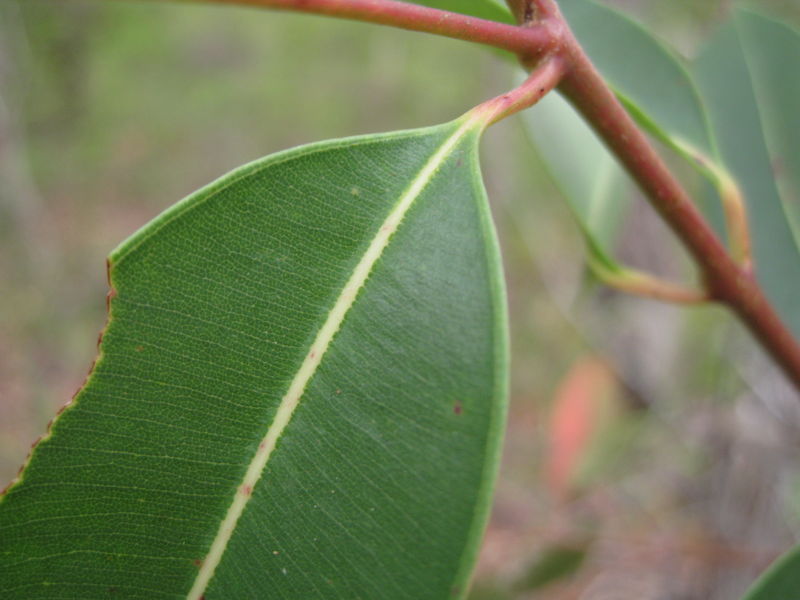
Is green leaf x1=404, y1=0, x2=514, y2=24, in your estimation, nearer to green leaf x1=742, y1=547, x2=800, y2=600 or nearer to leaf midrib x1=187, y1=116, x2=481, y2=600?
leaf midrib x1=187, y1=116, x2=481, y2=600

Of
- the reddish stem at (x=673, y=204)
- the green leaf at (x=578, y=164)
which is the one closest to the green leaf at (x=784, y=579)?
the reddish stem at (x=673, y=204)

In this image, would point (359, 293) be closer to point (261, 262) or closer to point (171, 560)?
point (261, 262)

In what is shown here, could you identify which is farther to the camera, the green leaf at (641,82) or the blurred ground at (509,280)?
the blurred ground at (509,280)

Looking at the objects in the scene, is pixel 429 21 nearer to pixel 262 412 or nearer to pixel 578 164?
pixel 262 412

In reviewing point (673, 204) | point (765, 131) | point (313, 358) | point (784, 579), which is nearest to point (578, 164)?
point (765, 131)

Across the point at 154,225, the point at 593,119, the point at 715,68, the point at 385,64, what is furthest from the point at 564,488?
the point at 385,64

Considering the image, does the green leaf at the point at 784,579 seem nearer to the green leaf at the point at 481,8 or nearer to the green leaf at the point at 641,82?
the green leaf at the point at 641,82

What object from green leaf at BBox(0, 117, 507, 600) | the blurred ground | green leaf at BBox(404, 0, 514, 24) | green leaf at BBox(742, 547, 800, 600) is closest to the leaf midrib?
green leaf at BBox(0, 117, 507, 600)
